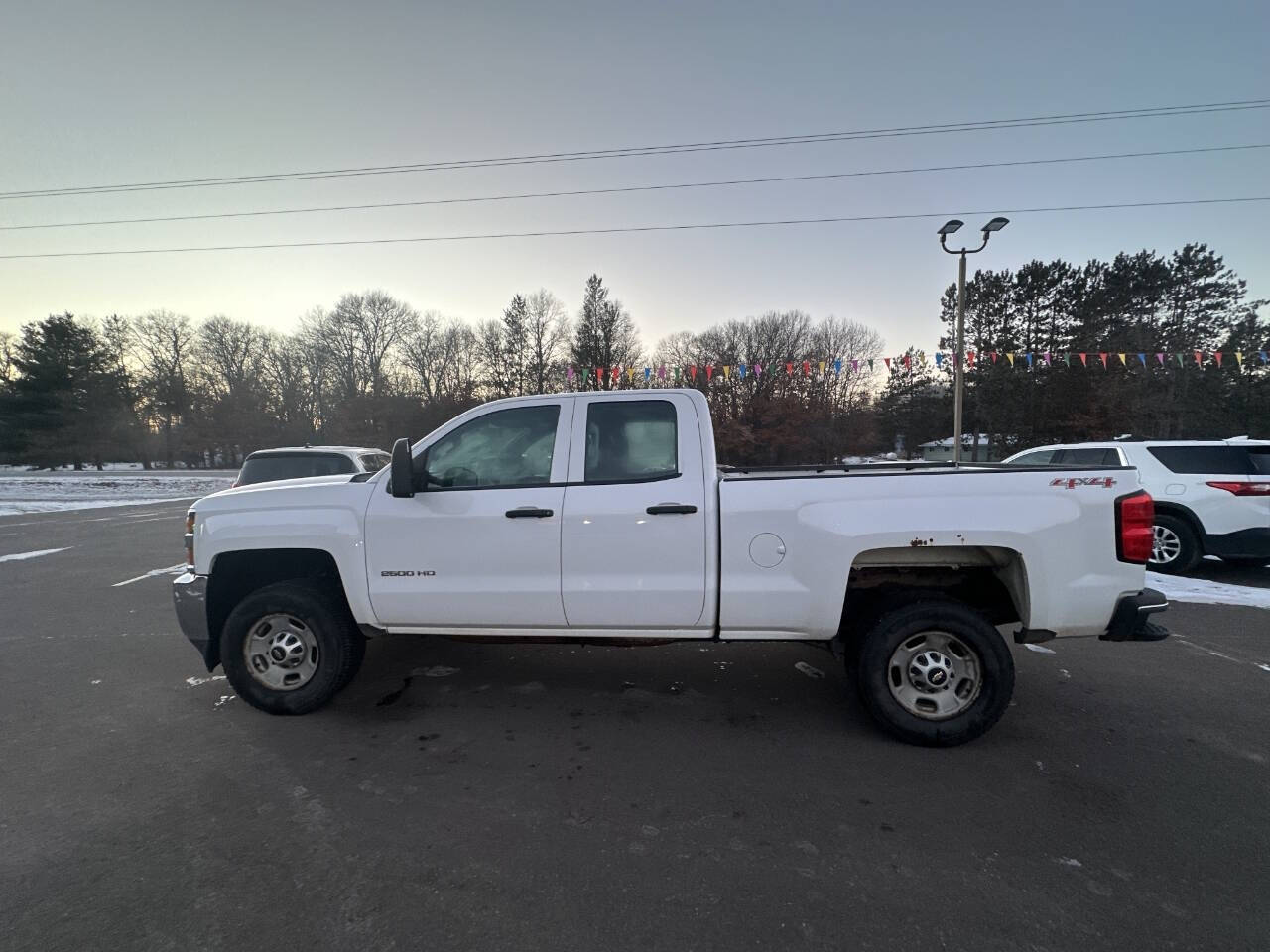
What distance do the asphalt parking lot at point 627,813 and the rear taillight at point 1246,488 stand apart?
4141mm

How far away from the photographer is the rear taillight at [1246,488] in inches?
288

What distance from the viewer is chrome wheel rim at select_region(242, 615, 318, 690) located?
3.81 meters

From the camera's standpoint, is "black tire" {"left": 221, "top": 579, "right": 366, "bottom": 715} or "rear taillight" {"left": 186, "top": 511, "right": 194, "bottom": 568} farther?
"rear taillight" {"left": 186, "top": 511, "right": 194, "bottom": 568}

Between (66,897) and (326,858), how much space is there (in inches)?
36.7

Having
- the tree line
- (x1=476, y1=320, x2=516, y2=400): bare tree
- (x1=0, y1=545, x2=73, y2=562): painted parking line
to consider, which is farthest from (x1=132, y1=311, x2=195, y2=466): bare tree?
(x1=0, y1=545, x2=73, y2=562): painted parking line

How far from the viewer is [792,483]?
3361 millimetres

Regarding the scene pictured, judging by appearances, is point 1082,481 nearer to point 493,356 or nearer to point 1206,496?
point 1206,496

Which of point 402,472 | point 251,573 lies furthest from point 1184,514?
point 251,573

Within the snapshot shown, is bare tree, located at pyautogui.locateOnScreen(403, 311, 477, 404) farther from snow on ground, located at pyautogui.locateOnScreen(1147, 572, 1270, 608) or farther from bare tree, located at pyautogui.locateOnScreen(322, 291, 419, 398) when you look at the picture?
snow on ground, located at pyautogui.locateOnScreen(1147, 572, 1270, 608)

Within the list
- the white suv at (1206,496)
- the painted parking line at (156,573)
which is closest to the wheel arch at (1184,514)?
the white suv at (1206,496)

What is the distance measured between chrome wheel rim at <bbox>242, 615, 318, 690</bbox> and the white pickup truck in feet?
0.04

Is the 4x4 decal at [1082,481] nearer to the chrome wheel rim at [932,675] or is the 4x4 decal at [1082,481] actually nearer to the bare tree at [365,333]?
the chrome wheel rim at [932,675]

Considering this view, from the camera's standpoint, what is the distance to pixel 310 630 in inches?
149

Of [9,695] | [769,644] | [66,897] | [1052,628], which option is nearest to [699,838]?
[1052,628]
